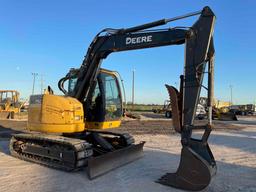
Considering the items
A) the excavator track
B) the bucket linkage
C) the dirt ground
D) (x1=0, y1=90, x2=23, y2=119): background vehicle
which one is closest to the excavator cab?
the excavator track

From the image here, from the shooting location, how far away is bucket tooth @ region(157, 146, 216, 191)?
579 centimetres

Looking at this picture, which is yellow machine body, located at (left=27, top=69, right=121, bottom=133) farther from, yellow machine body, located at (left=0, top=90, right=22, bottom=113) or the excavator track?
yellow machine body, located at (left=0, top=90, right=22, bottom=113)

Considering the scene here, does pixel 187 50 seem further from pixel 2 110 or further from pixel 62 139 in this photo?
pixel 2 110

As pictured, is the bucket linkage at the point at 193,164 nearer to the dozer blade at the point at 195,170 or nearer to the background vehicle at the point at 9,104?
the dozer blade at the point at 195,170

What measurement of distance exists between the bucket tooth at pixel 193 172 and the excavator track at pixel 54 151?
2.30m

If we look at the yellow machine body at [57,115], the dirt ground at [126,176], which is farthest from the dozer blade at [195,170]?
the yellow machine body at [57,115]

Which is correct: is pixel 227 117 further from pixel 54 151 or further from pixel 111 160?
pixel 54 151

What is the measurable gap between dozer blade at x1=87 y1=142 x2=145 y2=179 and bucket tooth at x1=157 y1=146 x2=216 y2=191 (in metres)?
1.69

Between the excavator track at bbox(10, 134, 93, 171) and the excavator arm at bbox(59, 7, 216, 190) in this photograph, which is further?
the excavator track at bbox(10, 134, 93, 171)

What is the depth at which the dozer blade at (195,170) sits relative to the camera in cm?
580

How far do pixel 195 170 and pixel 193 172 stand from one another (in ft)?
0.24

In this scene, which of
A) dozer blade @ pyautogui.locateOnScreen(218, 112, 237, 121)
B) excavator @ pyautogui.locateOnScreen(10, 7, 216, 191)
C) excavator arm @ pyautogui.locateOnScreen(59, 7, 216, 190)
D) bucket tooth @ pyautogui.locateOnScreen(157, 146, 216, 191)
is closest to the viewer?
bucket tooth @ pyautogui.locateOnScreen(157, 146, 216, 191)

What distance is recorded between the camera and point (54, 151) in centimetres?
790

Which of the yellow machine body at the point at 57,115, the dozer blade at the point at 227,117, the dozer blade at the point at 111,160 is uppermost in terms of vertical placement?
the yellow machine body at the point at 57,115
